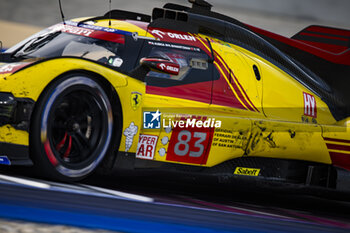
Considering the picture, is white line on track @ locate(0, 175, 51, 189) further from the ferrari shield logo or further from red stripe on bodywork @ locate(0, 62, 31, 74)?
the ferrari shield logo

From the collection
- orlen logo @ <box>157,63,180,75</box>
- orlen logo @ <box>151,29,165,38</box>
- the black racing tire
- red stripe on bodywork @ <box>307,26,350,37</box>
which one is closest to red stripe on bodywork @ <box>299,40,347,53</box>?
red stripe on bodywork @ <box>307,26,350,37</box>

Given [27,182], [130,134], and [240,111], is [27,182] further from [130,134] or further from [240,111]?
[240,111]

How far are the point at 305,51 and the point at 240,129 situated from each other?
152cm

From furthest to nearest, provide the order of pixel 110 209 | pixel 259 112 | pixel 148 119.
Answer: pixel 259 112 < pixel 148 119 < pixel 110 209

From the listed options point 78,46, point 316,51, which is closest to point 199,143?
point 78,46

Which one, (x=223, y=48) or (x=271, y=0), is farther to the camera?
(x=271, y=0)

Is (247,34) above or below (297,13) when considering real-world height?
below

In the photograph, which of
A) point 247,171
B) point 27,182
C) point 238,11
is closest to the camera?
point 27,182

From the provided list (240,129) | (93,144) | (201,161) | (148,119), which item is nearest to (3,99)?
(93,144)

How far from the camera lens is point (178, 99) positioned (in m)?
4.12

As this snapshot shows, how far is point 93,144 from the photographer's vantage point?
3684 millimetres

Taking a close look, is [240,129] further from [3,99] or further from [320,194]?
[3,99]

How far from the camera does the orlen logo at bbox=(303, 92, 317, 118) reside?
496cm

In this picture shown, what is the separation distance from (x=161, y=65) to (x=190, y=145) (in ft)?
2.16
